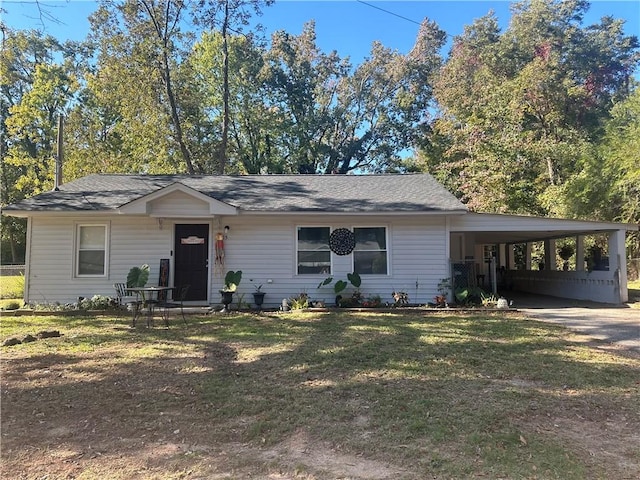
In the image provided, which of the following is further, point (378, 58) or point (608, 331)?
point (378, 58)

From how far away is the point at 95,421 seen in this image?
3742 mm

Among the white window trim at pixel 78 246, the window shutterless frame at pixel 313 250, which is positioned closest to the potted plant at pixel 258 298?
the window shutterless frame at pixel 313 250

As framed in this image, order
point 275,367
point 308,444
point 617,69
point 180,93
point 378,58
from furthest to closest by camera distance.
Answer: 1. point 378,58
2. point 617,69
3. point 180,93
4. point 275,367
5. point 308,444

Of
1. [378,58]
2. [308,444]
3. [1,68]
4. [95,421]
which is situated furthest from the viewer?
[378,58]

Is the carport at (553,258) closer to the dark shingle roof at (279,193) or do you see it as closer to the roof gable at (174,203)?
the dark shingle roof at (279,193)

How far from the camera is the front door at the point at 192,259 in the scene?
11.0 m

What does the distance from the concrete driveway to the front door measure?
754 centimetres

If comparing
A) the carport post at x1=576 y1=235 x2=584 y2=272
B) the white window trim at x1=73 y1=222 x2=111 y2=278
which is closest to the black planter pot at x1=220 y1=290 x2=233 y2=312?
the white window trim at x1=73 y1=222 x2=111 y2=278

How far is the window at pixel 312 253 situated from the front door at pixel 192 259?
7.57 ft

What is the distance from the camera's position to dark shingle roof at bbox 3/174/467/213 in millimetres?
10633

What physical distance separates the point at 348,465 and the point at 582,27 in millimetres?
28802

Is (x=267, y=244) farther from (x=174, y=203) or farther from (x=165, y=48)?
(x=165, y=48)

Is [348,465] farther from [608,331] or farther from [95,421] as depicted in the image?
[608,331]

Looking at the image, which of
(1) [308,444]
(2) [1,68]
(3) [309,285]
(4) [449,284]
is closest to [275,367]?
(1) [308,444]
